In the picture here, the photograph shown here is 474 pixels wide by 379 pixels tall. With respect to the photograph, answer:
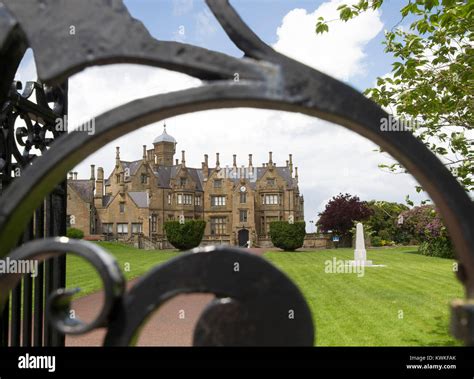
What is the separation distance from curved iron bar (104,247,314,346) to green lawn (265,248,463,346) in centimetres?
681

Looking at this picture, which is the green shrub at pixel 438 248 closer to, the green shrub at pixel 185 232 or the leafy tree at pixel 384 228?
the leafy tree at pixel 384 228

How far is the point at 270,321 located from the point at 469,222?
1.55 ft

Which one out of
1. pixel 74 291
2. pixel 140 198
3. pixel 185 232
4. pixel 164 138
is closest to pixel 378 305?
pixel 74 291

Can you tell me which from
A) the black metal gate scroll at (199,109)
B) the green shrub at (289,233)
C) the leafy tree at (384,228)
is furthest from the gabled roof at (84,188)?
the black metal gate scroll at (199,109)

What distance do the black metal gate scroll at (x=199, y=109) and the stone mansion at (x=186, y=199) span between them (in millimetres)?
48719

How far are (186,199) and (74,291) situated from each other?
2087 inches

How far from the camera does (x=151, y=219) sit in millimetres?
50312

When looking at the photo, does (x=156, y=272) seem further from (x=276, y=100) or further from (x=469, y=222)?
(x=469, y=222)

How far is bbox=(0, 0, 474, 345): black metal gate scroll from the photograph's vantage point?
98cm

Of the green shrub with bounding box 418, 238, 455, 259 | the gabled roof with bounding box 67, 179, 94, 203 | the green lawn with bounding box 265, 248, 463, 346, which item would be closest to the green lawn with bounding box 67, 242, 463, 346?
the green lawn with bounding box 265, 248, 463, 346

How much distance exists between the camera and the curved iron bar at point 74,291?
0.95m
